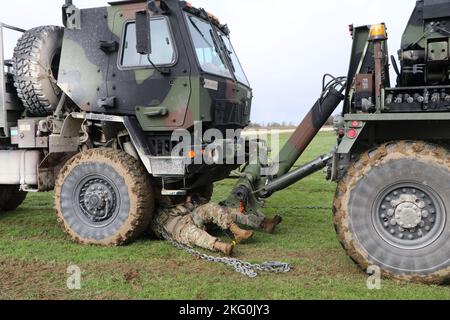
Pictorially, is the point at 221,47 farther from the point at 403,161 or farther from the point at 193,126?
the point at 403,161

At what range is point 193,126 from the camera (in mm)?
6223

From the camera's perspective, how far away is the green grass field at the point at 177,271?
174 inches

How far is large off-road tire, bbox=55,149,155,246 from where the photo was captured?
620 centimetres

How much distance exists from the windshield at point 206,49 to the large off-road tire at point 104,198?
1593mm

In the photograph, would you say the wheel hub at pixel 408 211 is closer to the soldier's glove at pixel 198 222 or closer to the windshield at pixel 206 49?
the soldier's glove at pixel 198 222

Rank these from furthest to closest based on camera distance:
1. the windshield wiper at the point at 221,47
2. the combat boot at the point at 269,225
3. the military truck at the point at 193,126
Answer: the windshield wiper at the point at 221,47, the combat boot at the point at 269,225, the military truck at the point at 193,126

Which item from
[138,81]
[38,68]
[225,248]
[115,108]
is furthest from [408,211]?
[38,68]

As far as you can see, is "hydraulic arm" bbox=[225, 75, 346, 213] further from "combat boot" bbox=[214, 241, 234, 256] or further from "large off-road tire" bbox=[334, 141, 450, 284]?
"large off-road tire" bbox=[334, 141, 450, 284]

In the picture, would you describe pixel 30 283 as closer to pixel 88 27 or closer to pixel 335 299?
pixel 335 299

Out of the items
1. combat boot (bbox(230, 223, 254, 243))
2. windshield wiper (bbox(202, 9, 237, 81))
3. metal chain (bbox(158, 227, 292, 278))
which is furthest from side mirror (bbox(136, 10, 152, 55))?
metal chain (bbox(158, 227, 292, 278))

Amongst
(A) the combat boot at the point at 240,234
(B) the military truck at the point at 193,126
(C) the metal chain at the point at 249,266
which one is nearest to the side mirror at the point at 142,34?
(B) the military truck at the point at 193,126

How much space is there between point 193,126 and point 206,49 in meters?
1.16

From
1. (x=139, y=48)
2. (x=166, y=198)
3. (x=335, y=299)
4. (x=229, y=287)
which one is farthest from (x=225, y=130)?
(x=335, y=299)

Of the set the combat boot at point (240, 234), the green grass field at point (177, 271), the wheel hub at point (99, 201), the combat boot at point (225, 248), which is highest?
the wheel hub at point (99, 201)
